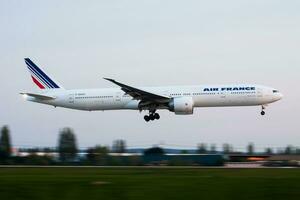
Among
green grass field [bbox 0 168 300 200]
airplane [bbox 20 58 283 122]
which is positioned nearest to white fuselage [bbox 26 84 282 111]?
airplane [bbox 20 58 283 122]

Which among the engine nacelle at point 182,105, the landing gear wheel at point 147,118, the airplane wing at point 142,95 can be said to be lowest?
the landing gear wheel at point 147,118

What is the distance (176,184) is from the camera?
77.9ft

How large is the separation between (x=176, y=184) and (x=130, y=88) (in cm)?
2715

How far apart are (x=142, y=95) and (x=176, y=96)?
3.07 metres

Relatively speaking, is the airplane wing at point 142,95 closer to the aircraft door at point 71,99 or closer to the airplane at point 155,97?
the airplane at point 155,97

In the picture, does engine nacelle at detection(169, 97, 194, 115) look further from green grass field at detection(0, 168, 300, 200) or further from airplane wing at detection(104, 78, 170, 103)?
green grass field at detection(0, 168, 300, 200)

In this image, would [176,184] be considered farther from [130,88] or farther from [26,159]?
[26,159]

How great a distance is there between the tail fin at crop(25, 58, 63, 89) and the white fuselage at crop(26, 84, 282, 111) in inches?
39.2

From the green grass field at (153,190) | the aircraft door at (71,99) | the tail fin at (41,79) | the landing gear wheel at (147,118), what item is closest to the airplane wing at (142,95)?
the landing gear wheel at (147,118)

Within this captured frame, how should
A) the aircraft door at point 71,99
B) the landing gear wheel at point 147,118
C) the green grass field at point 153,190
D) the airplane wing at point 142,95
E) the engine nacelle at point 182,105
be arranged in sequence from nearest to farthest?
the green grass field at point 153,190, the engine nacelle at point 182,105, the airplane wing at point 142,95, the landing gear wheel at point 147,118, the aircraft door at point 71,99

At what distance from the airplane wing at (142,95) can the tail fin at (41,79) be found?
9216 mm

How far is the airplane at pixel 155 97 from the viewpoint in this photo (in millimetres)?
49656

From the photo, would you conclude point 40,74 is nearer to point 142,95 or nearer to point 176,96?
point 142,95

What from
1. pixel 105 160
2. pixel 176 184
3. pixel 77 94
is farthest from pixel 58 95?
pixel 176 184
